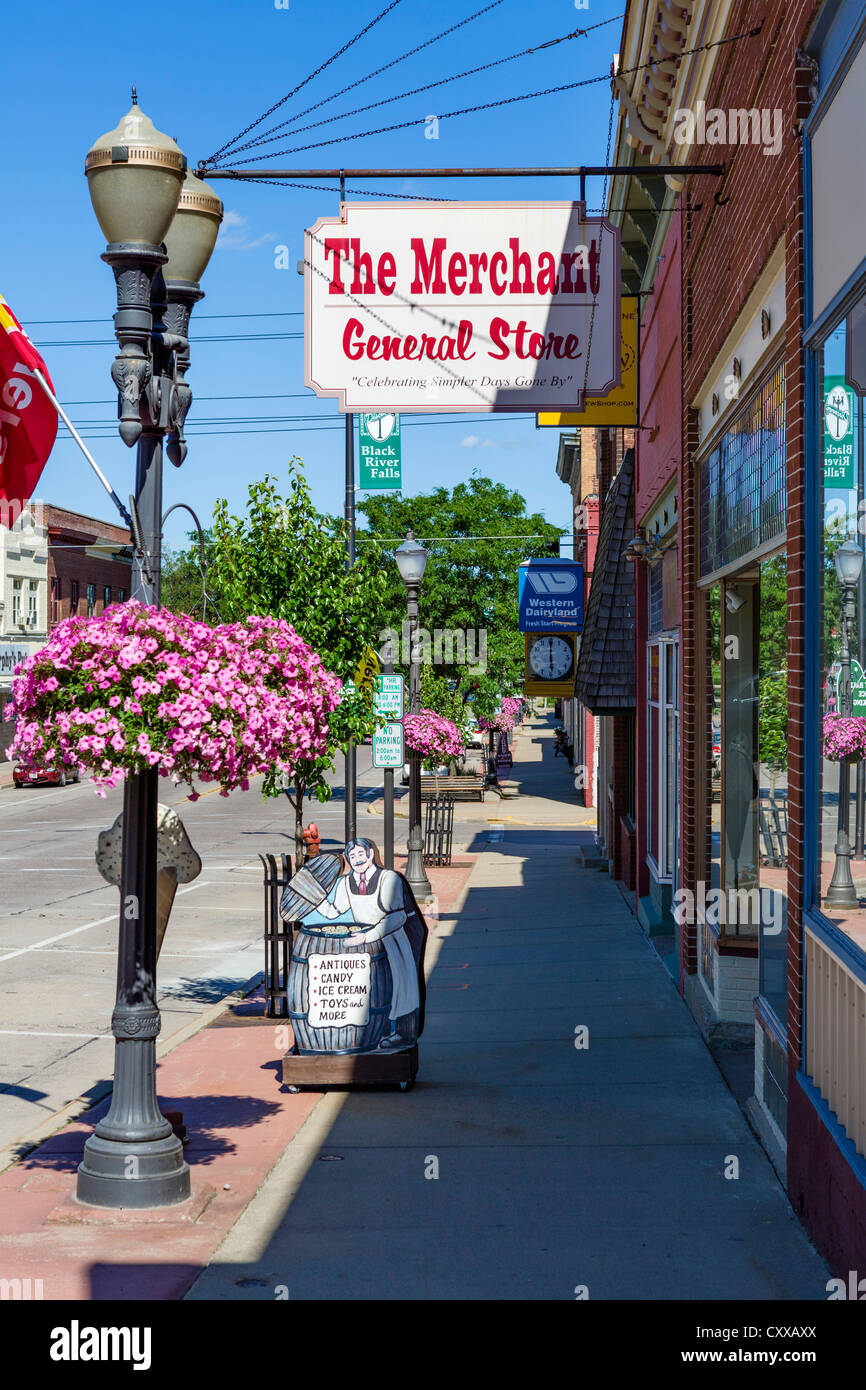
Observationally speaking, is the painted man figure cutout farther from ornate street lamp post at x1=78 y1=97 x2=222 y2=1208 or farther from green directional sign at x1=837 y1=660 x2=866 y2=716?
green directional sign at x1=837 y1=660 x2=866 y2=716

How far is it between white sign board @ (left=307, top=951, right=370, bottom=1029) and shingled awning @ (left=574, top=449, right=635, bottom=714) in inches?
351

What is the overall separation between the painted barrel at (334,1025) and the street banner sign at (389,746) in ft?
27.9

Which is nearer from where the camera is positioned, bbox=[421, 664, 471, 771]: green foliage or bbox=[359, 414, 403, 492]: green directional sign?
bbox=[359, 414, 403, 492]: green directional sign

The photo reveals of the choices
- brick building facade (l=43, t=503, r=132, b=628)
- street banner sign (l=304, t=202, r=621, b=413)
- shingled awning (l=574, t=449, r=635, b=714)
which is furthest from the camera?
brick building facade (l=43, t=503, r=132, b=628)

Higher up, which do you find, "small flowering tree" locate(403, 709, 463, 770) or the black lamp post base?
"small flowering tree" locate(403, 709, 463, 770)

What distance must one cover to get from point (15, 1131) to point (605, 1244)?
4399mm

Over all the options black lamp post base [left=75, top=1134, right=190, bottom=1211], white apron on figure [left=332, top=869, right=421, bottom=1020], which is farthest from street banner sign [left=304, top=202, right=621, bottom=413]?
black lamp post base [left=75, top=1134, right=190, bottom=1211]

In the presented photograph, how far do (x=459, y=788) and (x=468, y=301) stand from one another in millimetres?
30946

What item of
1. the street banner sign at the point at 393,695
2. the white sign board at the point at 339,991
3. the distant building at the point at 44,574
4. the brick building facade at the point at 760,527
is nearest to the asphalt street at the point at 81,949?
the white sign board at the point at 339,991

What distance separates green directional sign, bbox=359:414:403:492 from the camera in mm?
21391

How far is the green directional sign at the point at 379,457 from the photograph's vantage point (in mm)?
21391

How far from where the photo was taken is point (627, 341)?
1517 cm

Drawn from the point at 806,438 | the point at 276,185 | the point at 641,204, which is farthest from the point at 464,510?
the point at 806,438

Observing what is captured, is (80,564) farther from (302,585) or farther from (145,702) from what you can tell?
(145,702)
